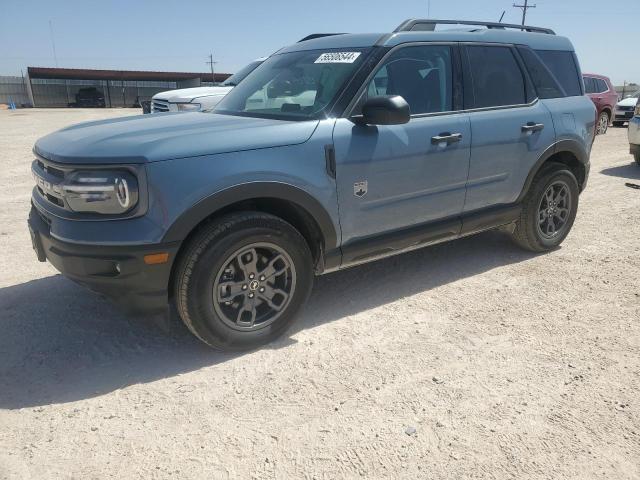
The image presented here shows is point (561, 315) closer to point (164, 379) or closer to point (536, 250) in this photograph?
point (536, 250)

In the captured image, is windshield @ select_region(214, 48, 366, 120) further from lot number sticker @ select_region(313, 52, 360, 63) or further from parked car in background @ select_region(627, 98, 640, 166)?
parked car in background @ select_region(627, 98, 640, 166)

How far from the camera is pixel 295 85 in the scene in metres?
3.71

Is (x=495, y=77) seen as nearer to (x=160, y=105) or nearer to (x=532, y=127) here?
(x=532, y=127)

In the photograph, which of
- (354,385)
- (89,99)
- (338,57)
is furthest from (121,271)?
(89,99)

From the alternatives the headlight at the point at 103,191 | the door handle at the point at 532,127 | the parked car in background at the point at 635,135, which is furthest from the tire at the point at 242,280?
the parked car in background at the point at 635,135

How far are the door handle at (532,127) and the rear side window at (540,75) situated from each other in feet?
1.10

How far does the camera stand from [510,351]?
3.13m

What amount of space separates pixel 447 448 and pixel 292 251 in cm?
142

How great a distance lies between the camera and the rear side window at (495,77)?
4.02 meters

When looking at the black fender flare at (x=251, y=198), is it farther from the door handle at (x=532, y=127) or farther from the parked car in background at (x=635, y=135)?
the parked car in background at (x=635, y=135)

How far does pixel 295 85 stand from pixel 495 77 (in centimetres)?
169

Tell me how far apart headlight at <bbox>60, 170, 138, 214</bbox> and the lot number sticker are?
1728mm

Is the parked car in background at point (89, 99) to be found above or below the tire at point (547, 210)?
above

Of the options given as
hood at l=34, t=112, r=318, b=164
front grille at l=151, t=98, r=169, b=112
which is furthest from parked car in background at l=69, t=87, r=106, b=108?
hood at l=34, t=112, r=318, b=164
